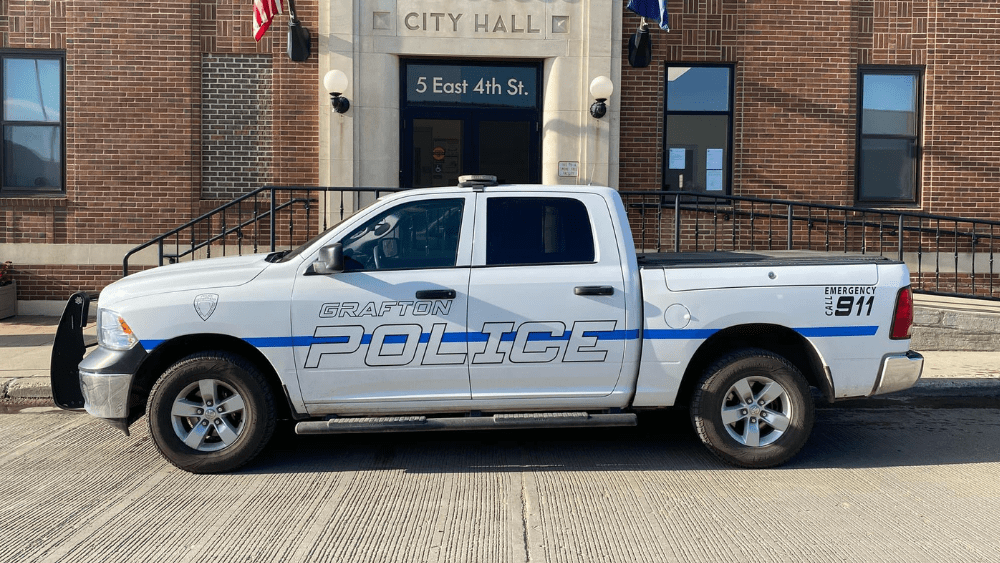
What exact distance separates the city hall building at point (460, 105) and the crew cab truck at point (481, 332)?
6.37 meters

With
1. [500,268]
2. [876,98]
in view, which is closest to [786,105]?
[876,98]

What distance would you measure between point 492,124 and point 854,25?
550 cm

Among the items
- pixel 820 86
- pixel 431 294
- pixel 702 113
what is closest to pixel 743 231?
pixel 702 113

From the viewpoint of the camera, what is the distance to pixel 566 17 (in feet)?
39.4

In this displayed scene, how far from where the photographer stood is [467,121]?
1242 cm

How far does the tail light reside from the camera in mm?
5820

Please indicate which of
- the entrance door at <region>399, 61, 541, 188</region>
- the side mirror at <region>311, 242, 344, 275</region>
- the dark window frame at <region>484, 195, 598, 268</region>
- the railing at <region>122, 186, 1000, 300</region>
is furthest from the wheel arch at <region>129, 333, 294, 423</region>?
the entrance door at <region>399, 61, 541, 188</region>

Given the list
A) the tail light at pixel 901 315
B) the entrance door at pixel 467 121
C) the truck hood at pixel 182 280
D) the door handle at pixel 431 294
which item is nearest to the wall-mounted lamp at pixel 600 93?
the entrance door at pixel 467 121

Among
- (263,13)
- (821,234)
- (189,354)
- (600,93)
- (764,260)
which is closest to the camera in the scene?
(189,354)

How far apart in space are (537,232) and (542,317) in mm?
606

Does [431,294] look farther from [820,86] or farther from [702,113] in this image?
[820,86]

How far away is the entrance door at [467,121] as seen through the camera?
12344mm

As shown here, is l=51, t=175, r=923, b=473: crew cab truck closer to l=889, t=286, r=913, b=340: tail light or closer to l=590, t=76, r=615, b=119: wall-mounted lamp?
l=889, t=286, r=913, b=340: tail light

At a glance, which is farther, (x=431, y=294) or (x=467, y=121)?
(x=467, y=121)
